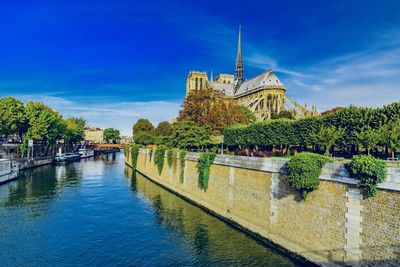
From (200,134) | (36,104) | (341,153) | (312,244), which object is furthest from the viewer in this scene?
(36,104)

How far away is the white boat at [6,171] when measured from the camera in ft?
135

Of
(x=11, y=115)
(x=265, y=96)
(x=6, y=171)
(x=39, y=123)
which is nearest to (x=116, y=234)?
(x=6, y=171)

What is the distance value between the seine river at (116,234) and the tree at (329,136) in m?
14.0

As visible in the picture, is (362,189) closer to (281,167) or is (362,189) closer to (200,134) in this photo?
(281,167)

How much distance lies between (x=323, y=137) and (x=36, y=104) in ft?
206

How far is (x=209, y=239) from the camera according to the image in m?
20.6

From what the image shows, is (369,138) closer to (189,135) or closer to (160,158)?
(189,135)

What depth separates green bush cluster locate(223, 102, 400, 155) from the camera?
28.8 metres

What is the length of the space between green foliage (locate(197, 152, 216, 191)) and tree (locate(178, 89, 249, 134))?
62.4 ft

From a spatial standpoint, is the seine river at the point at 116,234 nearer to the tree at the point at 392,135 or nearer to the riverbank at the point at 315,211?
the riverbank at the point at 315,211

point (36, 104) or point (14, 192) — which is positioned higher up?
point (36, 104)

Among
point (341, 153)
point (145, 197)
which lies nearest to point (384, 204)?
point (341, 153)

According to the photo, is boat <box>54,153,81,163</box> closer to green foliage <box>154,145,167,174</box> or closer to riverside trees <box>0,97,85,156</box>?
riverside trees <box>0,97,85,156</box>

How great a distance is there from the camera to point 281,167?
63.7 ft
